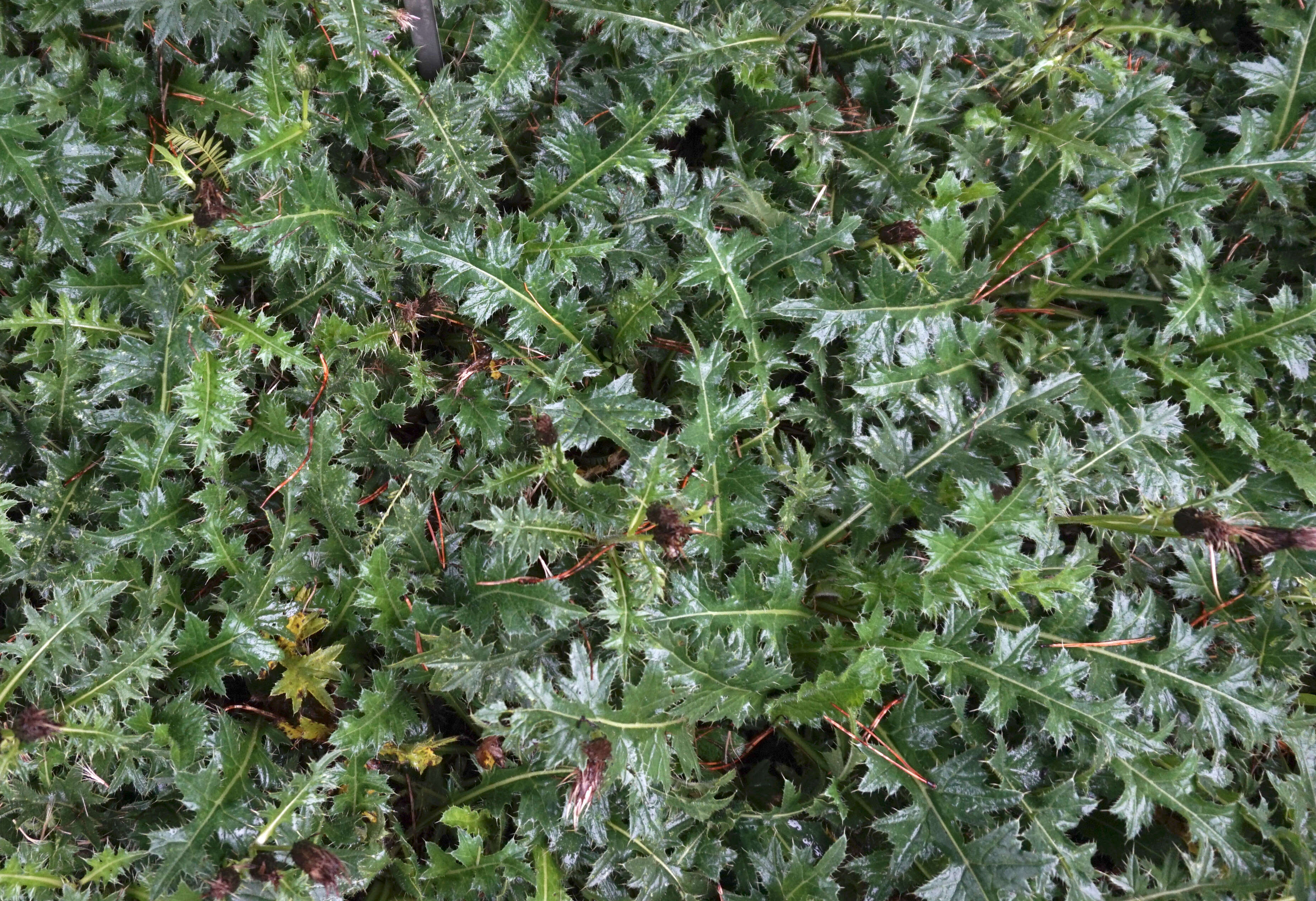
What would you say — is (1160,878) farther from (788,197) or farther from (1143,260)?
(788,197)

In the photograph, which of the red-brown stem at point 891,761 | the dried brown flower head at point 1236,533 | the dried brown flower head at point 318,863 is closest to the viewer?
the dried brown flower head at point 1236,533

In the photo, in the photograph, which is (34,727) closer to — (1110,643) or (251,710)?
(251,710)

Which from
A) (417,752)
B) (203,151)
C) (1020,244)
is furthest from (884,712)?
(203,151)

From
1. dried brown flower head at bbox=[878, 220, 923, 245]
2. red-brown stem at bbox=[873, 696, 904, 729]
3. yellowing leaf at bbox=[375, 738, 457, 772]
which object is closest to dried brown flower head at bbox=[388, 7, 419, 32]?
dried brown flower head at bbox=[878, 220, 923, 245]

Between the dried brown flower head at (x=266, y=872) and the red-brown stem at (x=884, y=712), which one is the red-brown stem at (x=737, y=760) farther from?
the dried brown flower head at (x=266, y=872)

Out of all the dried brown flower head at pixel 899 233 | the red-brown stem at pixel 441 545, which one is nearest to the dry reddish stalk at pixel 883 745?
the red-brown stem at pixel 441 545

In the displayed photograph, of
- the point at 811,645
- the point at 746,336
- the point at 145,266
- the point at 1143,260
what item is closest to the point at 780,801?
the point at 811,645

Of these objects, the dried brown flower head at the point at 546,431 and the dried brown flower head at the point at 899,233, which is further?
the dried brown flower head at the point at 899,233
